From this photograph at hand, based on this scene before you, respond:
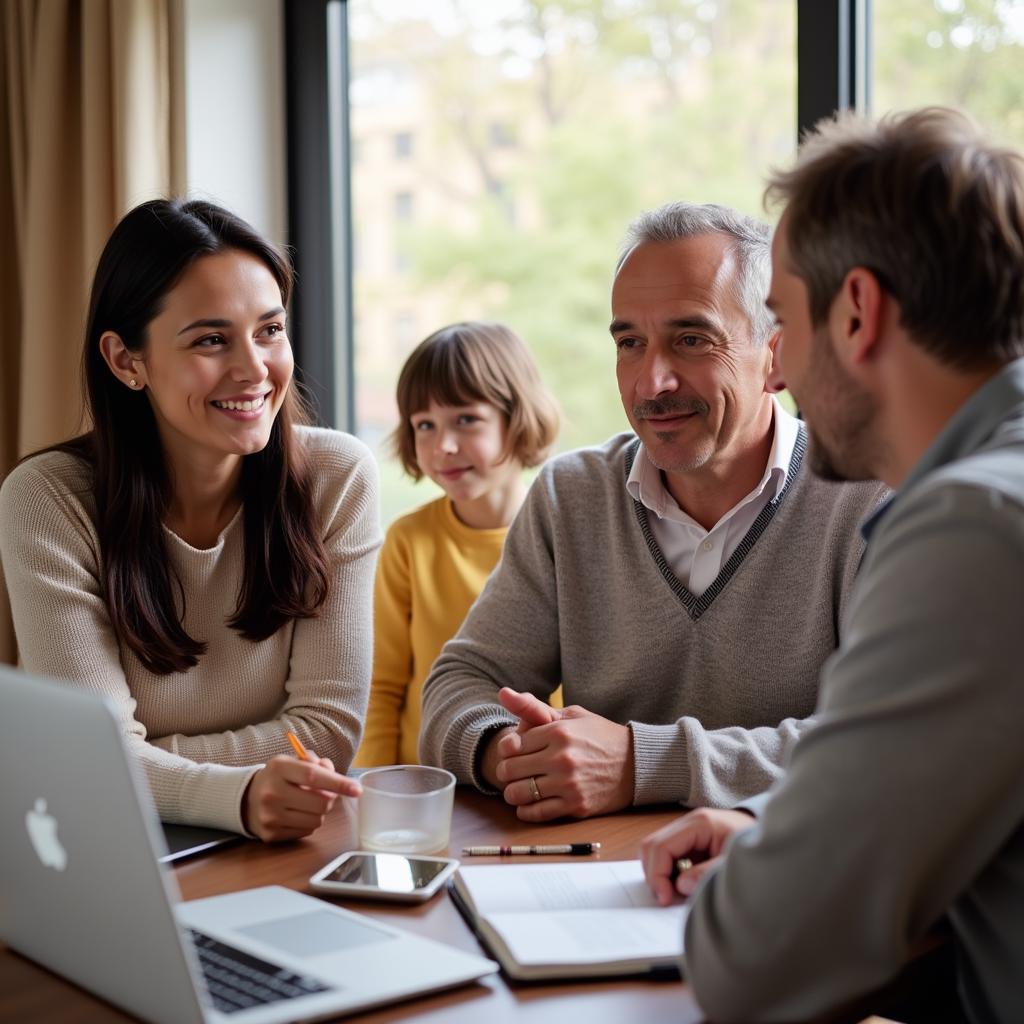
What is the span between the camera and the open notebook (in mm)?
999

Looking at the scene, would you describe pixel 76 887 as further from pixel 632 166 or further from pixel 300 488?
pixel 632 166

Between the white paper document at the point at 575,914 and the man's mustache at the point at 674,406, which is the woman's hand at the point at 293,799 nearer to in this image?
the white paper document at the point at 575,914

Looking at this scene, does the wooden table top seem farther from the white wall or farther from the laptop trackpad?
the white wall

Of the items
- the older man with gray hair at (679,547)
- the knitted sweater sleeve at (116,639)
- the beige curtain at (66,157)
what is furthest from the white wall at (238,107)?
the older man with gray hair at (679,547)

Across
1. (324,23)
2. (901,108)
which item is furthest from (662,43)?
(901,108)

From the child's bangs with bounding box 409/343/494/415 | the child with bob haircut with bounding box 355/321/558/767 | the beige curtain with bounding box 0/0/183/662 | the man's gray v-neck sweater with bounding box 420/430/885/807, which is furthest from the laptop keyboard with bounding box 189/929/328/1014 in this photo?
the beige curtain with bounding box 0/0/183/662

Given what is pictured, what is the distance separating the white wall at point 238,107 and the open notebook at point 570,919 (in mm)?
2121

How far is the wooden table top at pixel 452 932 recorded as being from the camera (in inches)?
37.0

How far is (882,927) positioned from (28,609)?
1285 mm

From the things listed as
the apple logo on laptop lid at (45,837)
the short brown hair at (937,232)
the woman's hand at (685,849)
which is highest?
the short brown hair at (937,232)

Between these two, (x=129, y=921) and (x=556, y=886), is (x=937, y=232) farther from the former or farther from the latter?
(x=129, y=921)

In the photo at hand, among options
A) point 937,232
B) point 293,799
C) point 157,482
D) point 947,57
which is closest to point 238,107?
point 157,482

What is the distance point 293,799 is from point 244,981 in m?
0.39

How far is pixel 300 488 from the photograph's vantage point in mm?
1915
